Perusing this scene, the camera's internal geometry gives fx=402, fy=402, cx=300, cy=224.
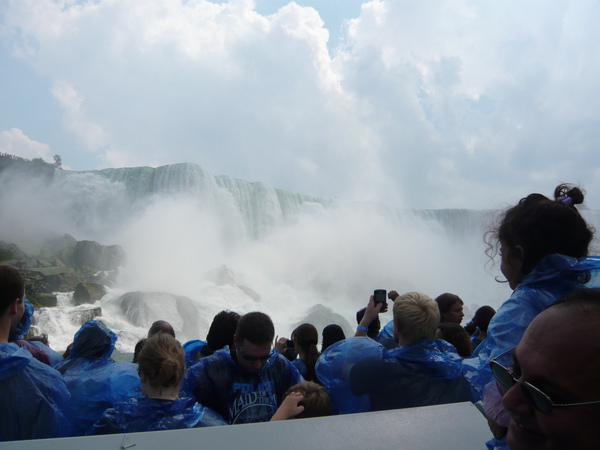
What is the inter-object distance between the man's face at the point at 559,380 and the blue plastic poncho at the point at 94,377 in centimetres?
172

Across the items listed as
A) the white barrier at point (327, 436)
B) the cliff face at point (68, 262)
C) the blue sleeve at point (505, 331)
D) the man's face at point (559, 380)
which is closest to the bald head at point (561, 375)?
the man's face at point (559, 380)

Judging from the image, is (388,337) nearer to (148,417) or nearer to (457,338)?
(457,338)

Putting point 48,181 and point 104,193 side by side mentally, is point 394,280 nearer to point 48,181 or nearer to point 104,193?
point 104,193

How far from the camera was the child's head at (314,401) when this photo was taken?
61.5 inches

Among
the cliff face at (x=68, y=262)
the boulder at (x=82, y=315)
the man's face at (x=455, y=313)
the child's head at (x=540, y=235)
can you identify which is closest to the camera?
the child's head at (x=540, y=235)

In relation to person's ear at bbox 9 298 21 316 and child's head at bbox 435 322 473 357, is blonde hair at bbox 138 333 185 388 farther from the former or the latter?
child's head at bbox 435 322 473 357

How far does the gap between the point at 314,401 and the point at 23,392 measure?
1.14 m

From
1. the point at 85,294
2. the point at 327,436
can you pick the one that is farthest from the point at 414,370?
the point at 85,294

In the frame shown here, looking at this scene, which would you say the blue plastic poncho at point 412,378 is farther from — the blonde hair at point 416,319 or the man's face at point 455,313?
the man's face at point 455,313

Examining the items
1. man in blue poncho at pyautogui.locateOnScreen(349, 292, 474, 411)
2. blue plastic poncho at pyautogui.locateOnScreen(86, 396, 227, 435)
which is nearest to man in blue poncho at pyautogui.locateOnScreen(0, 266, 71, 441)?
blue plastic poncho at pyautogui.locateOnScreen(86, 396, 227, 435)

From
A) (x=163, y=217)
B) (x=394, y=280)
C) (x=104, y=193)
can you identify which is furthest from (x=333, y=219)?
(x=104, y=193)

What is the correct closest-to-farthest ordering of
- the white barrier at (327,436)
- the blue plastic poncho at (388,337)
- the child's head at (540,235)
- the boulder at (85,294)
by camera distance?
the white barrier at (327,436) < the child's head at (540,235) < the blue plastic poncho at (388,337) < the boulder at (85,294)

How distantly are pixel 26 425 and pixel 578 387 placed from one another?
72.8 inches

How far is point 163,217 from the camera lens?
86.5 ft
